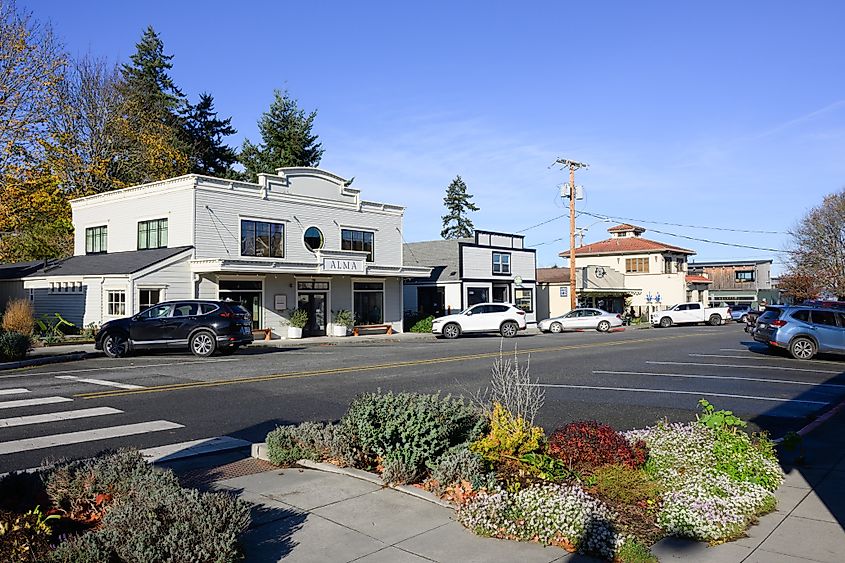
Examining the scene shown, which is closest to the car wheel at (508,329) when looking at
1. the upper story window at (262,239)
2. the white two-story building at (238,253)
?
the white two-story building at (238,253)

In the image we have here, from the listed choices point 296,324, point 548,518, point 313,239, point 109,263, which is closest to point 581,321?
point 313,239

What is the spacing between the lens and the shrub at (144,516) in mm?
4239

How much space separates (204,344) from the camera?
838 inches

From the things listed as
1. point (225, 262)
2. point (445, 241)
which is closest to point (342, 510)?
point (225, 262)

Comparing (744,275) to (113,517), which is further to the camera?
(744,275)

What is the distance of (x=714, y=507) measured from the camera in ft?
18.3

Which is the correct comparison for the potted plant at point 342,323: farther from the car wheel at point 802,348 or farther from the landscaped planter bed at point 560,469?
the landscaped planter bed at point 560,469

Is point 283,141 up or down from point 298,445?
up

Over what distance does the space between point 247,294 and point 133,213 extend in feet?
22.1

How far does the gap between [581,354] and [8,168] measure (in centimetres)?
2746

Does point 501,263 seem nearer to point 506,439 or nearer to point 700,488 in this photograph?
point 506,439

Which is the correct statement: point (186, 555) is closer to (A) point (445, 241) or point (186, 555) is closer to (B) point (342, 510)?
(B) point (342, 510)

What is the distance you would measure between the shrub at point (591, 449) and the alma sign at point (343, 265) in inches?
1017

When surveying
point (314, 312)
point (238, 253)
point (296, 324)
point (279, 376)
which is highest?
point (238, 253)
